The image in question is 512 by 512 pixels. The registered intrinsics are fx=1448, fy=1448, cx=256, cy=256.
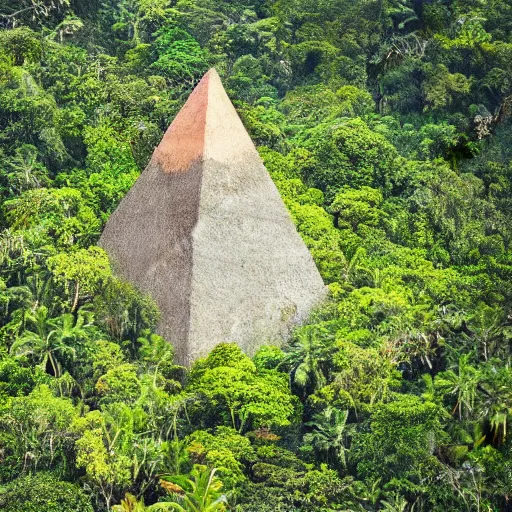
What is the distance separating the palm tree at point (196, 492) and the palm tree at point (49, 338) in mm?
5447

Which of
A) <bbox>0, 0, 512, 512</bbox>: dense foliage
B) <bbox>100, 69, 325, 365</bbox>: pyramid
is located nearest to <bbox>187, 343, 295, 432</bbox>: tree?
<bbox>0, 0, 512, 512</bbox>: dense foliage

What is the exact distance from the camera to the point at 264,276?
133ft

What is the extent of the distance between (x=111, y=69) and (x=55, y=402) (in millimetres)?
19517

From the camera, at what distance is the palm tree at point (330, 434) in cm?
3633

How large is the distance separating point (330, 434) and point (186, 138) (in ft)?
31.7

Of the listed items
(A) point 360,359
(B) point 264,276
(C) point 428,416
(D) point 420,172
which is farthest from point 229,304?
(D) point 420,172

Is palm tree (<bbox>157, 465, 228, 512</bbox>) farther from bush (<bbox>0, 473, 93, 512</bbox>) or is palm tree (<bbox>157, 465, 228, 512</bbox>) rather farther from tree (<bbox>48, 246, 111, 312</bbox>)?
tree (<bbox>48, 246, 111, 312</bbox>)

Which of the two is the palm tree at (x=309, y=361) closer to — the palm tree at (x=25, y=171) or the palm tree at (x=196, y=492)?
the palm tree at (x=196, y=492)

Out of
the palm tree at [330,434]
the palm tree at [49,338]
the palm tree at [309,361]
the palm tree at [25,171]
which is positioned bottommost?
the palm tree at [330,434]

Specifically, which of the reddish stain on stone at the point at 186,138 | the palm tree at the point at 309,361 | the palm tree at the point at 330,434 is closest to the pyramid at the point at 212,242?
the reddish stain on stone at the point at 186,138

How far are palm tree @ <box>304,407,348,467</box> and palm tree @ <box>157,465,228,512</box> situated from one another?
3.24m

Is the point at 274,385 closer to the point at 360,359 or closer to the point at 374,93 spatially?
the point at 360,359

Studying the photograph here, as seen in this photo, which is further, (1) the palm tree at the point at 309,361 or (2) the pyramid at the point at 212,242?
(2) the pyramid at the point at 212,242

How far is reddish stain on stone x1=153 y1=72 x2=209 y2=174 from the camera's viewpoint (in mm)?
40500
